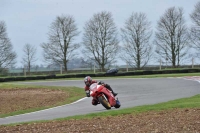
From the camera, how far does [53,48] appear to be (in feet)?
217

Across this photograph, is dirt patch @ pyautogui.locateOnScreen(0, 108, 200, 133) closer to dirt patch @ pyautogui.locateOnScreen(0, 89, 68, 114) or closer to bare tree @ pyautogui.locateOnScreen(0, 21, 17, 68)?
dirt patch @ pyautogui.locateOnScreen(0, 89, 68, 114)

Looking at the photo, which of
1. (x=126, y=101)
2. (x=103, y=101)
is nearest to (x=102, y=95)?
(x=103, y=101)

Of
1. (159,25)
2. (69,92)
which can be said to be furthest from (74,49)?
(69,92)

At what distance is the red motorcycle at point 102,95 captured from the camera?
45.9 ft

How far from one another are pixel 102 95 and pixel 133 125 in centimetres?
515

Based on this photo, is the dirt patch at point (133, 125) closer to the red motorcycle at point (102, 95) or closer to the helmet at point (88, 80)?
the red motorcycle at point (102, 95)

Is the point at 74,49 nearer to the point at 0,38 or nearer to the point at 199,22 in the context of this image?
the point at 0,38

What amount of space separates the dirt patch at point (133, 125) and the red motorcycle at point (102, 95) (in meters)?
3.60

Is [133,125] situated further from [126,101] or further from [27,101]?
[27,101]

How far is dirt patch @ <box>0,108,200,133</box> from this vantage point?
8.29m

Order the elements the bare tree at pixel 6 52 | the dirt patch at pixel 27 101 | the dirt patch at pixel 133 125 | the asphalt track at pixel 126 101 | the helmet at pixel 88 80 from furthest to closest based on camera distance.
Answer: the bare tree at pixel 6 52
the dirt patch at pixel 27 101
the helmet at pixel 88 80
the asphalt track at pixel 126 101
the dirt patch at pixel 133 125

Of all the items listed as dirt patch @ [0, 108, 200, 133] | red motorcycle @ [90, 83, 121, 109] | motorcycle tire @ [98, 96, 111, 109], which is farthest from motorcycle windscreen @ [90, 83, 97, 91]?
dirt patch @ [0, 108, 200, 133]

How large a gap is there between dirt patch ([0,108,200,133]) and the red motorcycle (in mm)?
3595

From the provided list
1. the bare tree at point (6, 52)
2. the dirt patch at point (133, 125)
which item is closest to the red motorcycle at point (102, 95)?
the dirt patch at point (133, 125)
